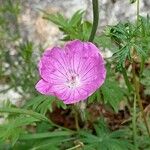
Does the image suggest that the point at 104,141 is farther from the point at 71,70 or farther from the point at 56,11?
the point at 56,11

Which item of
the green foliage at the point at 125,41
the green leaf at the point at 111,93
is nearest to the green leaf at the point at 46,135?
the green leaf at the point at 111,93

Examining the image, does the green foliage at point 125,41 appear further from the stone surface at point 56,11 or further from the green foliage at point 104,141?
the stone surface at point 56,11

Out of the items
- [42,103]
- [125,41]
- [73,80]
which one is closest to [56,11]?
[42,103]

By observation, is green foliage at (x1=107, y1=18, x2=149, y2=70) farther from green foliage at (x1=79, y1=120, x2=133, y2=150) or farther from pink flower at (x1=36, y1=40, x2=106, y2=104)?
green foliage at (x1=79, y1=120, x2=133, y2=150)

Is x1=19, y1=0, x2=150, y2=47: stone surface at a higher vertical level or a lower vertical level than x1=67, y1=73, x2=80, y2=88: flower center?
higher

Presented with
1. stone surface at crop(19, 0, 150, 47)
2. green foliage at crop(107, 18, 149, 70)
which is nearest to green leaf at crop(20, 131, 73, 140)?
green foliage at crop(107, 18, 149, 70)

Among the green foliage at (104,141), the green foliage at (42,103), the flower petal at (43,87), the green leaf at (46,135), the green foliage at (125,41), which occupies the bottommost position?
the green foliage at (104,141)

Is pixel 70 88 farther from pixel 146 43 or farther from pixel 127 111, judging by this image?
pixel 127 111

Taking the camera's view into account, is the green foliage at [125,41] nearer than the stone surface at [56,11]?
Yes

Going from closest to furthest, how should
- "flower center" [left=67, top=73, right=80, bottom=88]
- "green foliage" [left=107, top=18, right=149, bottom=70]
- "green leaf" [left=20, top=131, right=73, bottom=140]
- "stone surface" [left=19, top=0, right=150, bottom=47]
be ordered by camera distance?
"green foliage" [left=107, top=18, right=149, bottom=70], "flower center" [left=67, top=73, right=80, bottom=88], "green leaf" [left=20, top=131, right=73, bottom=140], "stone surface" [left=19, top=0, right=150, bottom=47]
